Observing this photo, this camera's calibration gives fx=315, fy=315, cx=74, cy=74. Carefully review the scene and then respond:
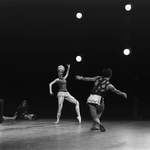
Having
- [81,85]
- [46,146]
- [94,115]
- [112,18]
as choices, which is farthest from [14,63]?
[46,146]

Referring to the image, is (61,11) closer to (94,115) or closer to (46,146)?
(94,115)

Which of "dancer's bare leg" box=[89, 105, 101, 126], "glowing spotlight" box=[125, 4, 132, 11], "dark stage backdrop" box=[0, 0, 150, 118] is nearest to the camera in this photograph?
"dancer's bare leg" box=[89, 105, 101, 126]

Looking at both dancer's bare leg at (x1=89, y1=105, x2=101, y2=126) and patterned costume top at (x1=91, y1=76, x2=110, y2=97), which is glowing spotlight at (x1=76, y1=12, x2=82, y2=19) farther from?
dancer's bare leg at (x1=89, y1=105, x2=101, y2=126)

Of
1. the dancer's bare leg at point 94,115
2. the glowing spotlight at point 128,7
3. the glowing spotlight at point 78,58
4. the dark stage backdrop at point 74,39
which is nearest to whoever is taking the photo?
the dancer's bare leg at point 94,115

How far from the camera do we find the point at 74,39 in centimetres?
1114

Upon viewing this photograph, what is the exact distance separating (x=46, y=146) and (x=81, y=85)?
8860mm

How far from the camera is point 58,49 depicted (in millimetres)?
11609

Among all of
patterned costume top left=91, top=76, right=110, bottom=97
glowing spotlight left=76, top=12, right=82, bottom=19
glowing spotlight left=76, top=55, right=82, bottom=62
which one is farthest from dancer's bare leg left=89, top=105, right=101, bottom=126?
glowing spotlight left=76, top=12, right=82, bottom=19

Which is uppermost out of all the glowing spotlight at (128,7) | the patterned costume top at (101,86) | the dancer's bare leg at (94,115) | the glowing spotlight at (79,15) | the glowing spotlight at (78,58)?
the glowing spotlight at (128,7)

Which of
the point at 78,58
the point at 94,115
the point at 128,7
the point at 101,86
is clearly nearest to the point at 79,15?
the point at 78,58

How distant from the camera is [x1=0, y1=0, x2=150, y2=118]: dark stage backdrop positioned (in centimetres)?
1063

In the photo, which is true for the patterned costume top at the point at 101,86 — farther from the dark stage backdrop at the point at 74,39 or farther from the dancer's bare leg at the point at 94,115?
the dark stage backdrop at the point at 74,39

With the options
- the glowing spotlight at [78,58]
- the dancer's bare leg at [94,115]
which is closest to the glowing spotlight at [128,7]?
the glowing spotlight at [78,58]

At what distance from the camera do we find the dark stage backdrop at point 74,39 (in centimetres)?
1063
